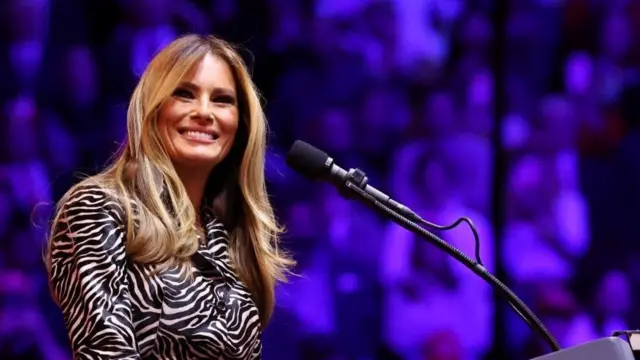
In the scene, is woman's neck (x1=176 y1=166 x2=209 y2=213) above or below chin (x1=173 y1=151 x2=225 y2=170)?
below

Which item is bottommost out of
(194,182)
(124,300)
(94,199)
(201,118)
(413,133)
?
(124,300)

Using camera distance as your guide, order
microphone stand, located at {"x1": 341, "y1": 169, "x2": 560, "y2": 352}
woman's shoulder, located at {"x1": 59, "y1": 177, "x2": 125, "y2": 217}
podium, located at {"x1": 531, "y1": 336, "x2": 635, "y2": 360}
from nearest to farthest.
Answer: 1. podium, located at {"x1": 531, "y1": 336, "x2": 635, "y2": 360}
2. microphone stand, located at {"x1": 341, "y1": 169, "x2": 560, "y2": 352}
3. woman's shoulder, located at {"x1": 59, "y1": 177, "x2": 125, "y2": 217}

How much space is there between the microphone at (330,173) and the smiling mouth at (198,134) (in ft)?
0.94

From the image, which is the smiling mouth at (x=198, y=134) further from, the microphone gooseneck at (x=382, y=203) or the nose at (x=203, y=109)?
the microphone gooseneck at (x=382, y=203)

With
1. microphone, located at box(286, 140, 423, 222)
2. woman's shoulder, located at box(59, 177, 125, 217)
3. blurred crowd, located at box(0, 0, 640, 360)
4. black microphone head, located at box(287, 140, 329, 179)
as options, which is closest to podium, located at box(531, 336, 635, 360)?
microphone, located at box(286, 140, 423, 222)

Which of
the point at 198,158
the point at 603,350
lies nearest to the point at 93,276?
the point at 198,158

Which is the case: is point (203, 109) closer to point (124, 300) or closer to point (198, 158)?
point (198, 158)

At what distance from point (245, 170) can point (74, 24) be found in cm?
164

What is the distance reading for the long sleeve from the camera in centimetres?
173

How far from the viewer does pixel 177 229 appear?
1928 millimetres

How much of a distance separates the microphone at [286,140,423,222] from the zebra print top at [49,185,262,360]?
327 millimetres

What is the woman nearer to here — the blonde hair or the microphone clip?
the blonde hair

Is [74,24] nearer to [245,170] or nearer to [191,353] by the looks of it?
[245,170]

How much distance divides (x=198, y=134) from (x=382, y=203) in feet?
1.56
